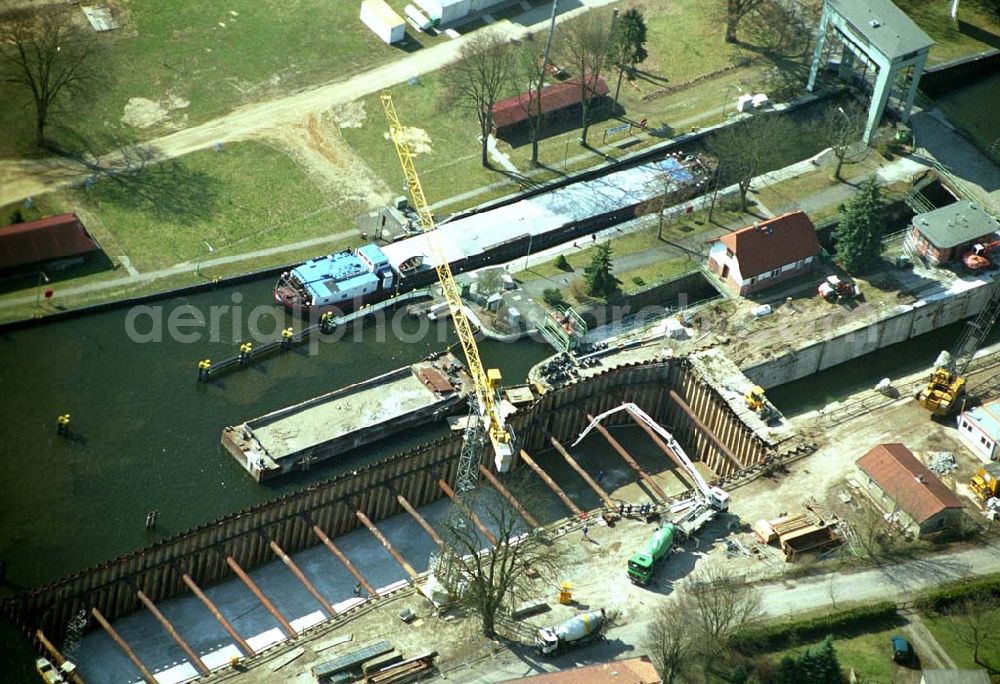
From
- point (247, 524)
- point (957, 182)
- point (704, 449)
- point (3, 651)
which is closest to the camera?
point (3, 651)

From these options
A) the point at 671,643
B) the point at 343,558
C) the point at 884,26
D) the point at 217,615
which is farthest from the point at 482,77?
the point at 671,643

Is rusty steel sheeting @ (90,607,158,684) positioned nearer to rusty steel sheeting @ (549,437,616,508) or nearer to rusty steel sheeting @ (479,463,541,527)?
rusty steel sheeting @ (479,463,541,527)

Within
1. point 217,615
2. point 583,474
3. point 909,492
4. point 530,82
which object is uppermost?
point 530,82

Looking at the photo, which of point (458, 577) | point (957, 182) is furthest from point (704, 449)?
point (957, 182)

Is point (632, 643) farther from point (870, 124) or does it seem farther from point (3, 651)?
point (870, 124)

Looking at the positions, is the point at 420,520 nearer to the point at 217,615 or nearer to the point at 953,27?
the point at 217,615

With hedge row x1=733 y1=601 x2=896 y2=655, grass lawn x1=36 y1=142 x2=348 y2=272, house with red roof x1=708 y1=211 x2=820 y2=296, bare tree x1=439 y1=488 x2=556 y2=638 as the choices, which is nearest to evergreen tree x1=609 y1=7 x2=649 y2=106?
house with red roof x1=708 y1=211 x2=820 y2=296
